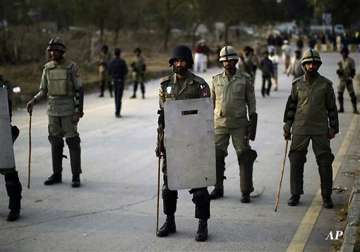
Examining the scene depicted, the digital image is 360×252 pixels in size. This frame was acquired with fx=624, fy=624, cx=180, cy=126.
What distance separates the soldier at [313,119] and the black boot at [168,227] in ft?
5.79

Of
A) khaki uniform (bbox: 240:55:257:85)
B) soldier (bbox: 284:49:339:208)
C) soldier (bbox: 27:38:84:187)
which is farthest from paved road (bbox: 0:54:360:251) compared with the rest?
khaki uniform (bbox: 240:55:257:85)

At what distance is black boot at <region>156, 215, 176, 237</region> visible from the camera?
629 cm

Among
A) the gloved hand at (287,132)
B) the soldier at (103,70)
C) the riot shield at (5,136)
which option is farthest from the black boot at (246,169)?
the soldier at (103,70)

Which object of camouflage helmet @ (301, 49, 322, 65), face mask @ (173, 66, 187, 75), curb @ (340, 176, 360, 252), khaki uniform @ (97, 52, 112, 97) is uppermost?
camouflage helmet @ (301, 49, 322, 65)

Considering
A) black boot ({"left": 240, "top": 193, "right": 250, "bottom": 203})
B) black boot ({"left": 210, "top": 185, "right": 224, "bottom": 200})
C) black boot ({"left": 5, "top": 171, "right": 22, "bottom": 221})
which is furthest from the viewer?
black boot ({"left": 210, "top": 185, "right": 224, "bottom": 200})

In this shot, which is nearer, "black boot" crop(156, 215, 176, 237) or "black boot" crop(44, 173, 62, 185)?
"black boot" crop(156, 215, 176, 237)

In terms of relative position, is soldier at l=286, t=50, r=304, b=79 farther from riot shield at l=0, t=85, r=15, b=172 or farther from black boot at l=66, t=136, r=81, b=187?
riot shield at l=0, t=85, r=15, b=172

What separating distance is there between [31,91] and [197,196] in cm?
1339

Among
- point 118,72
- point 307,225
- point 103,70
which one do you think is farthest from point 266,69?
point 307,225

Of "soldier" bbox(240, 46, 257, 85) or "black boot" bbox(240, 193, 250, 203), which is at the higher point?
"soldier" bbox(240, 46, 257, 85)

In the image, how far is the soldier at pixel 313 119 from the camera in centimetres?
715

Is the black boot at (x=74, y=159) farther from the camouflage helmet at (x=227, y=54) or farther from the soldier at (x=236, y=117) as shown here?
the camouflage helmet at (x=227, y=54)

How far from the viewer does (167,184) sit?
6.05 meters

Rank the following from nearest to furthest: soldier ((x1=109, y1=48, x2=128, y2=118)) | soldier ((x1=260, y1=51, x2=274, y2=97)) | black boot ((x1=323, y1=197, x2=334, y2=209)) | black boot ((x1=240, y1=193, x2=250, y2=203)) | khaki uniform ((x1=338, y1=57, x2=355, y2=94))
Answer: black boot ((x1=323, y1=197, x2=334, y2=209)) < black boot ((x1=240, y1=193, x2=250, y2=203)) < khaki uniform ((x1=338, y1=57, x2=355, y2=94)) < soldier ((x1=109, y1=48, x2=128, y2=118)) < soldier ((x1=260, y1=51, x2=274, y2=97))
